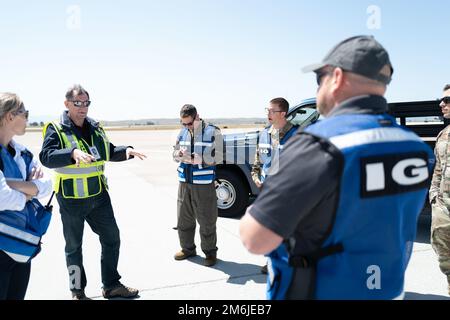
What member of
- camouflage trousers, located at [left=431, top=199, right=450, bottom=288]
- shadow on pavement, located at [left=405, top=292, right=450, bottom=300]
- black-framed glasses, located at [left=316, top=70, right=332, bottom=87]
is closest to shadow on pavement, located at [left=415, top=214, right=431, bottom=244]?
shadow on pavement, located at [left=405, top=292, right=450, bottom=300]

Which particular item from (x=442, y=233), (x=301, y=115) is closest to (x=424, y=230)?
(x=442, y=233)

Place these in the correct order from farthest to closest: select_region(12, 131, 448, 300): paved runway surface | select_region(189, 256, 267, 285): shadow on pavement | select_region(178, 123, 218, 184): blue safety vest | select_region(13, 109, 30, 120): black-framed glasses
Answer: select_region(178, 123, 218, 184): blue safety vest
select_region(189, 256, 267, 285): shadow on pavement
select_region(12, 131, 448, 300): paved runway surface
select_region(13, 109, 30, 120): black-framed glasses

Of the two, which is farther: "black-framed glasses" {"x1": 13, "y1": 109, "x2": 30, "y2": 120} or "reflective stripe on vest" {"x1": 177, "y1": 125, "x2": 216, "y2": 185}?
"reflective stripe on vest" {"x1": 177, "y1": 125, "x2": 216, "y2": 185}

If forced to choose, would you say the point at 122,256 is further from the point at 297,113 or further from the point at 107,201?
the point at 297,113

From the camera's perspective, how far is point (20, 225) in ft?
7.23

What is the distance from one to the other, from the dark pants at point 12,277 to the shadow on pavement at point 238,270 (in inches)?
84.4

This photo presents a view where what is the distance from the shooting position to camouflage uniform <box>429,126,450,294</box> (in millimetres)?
3262

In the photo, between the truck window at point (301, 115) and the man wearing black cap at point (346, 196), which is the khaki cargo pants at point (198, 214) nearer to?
the truck window at point (301, 115)

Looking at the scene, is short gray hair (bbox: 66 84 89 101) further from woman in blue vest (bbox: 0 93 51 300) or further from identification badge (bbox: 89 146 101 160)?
woman in blue vest (bbox: 0 93 51 300)

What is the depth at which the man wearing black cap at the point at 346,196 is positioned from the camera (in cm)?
115

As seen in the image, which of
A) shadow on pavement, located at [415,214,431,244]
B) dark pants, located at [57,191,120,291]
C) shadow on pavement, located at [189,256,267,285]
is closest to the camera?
dark pants, located at [57,191,120,291]

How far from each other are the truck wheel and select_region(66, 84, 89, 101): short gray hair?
11.3ft
